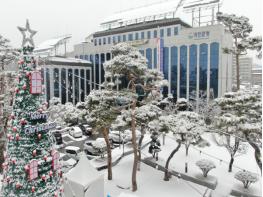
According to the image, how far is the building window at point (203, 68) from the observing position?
2962 cm

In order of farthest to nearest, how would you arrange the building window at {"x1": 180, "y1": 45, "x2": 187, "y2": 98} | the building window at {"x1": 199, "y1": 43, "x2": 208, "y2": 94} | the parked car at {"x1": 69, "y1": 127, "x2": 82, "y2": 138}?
the building window at {"x1": 180, "y1": 45, "x2": 187, "y2": 98} < the building window at {"x1": 199, "y1": 43, "x2": 208, "y2": 94} < the parked car at {"x1": 69, "y1": 127, "x2": 82, "y2": 138}

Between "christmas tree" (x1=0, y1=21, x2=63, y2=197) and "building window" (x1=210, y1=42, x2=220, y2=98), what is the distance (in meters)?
26.5

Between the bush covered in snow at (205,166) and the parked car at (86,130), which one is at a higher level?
the bush covered in snow at (205,166)

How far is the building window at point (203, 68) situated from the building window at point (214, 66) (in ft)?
2.52

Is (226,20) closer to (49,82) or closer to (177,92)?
(177,92)

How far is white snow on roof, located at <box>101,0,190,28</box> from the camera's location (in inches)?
1359

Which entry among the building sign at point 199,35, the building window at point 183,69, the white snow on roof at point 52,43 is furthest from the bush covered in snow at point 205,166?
the white snow on roof at point 52,43

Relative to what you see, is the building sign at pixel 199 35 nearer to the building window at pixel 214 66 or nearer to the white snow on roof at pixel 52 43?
the building window at pixel 214 66

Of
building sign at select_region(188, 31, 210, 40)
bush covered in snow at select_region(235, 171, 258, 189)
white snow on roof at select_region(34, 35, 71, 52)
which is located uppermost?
white snow on roof at select_region(34, 35, 71, 52)

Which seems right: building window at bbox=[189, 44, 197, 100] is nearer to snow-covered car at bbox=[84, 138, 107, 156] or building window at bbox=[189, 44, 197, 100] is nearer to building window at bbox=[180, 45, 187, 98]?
building window at bbox=[180, 45, 187, 98]

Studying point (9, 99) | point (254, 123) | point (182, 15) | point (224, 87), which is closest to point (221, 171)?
point (254, 123)

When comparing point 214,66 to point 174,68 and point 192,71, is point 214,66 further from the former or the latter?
point 174,68

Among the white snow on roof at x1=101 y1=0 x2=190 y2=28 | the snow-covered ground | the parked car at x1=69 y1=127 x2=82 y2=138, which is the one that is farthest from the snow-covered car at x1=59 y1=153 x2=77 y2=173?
the white snow on roof at x1=101 y1=0 x2=190 y2=28

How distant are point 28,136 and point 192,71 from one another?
1081 inches
